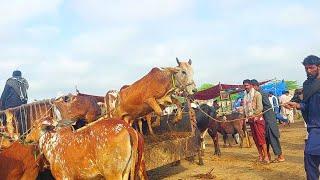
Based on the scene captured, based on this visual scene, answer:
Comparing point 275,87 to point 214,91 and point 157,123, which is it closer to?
point 214,91

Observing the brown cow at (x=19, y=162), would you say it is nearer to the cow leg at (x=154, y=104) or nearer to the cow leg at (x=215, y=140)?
the cow leg at (x=154, y=104)

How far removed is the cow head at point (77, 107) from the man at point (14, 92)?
1791 mm

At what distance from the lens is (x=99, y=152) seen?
620cm

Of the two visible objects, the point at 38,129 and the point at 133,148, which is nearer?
the point at 133,148

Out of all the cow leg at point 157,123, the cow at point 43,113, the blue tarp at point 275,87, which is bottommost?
the cow leg at point 157,123

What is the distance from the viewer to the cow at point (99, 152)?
6156 mm

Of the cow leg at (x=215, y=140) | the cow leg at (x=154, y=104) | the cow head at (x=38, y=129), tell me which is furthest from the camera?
the cow leg at (x=215, y=140)

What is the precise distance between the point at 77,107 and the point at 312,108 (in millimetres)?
5276

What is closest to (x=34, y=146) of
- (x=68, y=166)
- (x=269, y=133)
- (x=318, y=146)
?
(x=68, y=166)

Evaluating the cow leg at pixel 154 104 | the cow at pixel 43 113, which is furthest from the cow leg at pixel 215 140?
the cow leg at pixel 154 104

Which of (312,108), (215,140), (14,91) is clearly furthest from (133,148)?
(215,140)

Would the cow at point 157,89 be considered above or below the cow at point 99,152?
above

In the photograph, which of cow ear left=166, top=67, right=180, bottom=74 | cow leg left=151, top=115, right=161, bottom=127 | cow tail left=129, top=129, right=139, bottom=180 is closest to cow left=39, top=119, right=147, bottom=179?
cow tail left=129, top=129, right=139, bottom=180

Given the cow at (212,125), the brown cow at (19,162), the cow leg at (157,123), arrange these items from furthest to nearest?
the cow at (212,125), the cow leg at (157,123), the brown cow at (19,162)
